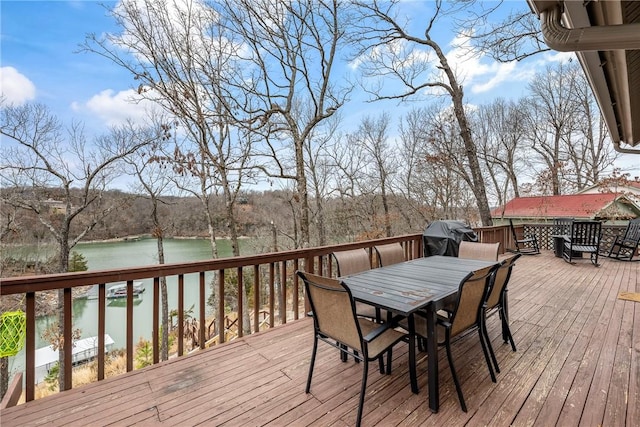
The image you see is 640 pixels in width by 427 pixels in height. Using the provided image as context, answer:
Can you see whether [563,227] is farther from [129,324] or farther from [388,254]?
[129,324]

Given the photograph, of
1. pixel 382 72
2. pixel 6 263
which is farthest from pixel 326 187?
pixel 6 263

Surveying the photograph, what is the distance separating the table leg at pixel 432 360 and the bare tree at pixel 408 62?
8.05 metres

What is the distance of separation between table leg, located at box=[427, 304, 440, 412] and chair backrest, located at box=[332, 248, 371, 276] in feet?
4.05

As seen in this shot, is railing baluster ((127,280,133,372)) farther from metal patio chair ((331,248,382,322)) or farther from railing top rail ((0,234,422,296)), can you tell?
metal patio chair ((331,248,382,322))

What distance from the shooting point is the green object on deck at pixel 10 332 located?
92.4 inches

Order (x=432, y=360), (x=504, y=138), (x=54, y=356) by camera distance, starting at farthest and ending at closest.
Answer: (x=504, y=138) → (x=54, y=356) → (x=432, y=360)

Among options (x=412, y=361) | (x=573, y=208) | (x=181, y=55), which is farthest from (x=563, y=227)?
(x=181, y=55)

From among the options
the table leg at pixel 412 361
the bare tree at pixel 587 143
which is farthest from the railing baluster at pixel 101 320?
the bare tree at pixel 587 143

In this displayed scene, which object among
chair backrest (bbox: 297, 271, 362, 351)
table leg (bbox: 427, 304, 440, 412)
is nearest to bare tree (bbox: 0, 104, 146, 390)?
chair backrest (bbox: 297, 271, 362, 351)

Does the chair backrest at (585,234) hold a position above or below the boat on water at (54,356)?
above

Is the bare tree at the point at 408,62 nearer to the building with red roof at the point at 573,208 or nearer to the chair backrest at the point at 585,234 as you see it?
the chair backrest at the point at 585,234

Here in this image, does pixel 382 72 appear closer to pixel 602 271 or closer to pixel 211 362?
pixel 602 271

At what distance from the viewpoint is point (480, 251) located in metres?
3.71

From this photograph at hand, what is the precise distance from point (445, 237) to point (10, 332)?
5384 millimetres
